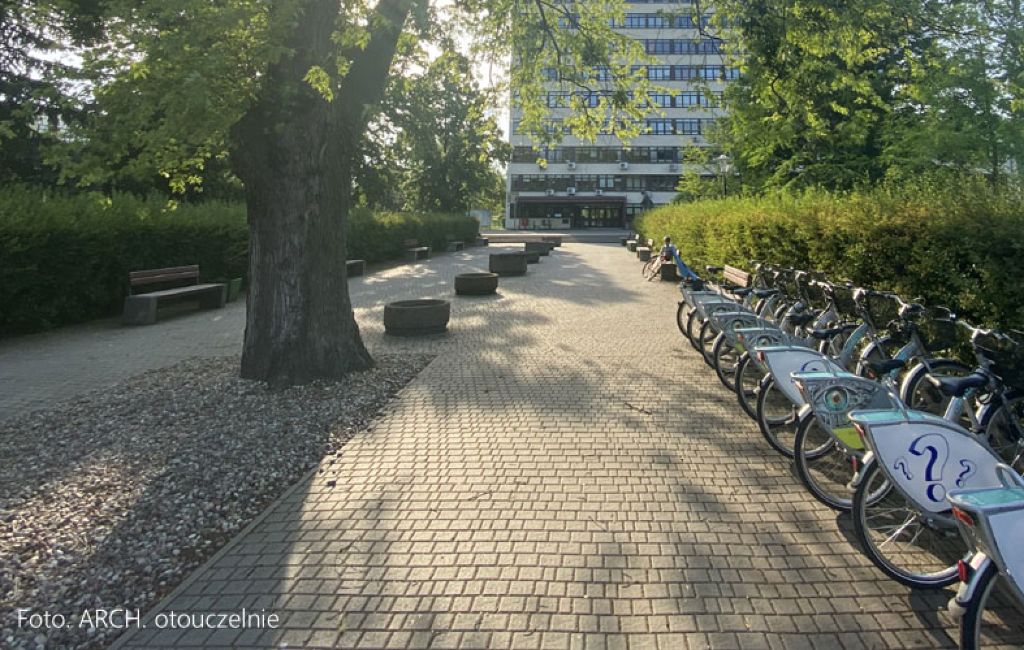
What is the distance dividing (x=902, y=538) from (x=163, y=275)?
1265 cm

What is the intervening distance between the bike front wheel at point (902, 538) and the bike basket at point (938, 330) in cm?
121

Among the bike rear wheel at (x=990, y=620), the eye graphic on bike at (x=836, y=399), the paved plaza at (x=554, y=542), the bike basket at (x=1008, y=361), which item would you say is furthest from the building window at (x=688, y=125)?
the bike rear wheel at (x=990, y=620)

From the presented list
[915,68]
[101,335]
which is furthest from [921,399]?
[101,335]

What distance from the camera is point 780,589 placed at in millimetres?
3066

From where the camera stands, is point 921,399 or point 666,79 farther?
point 666,79

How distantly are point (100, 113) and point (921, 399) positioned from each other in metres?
7.45

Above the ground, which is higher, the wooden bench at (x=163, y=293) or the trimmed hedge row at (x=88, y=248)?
the trimmed hedge row at (x=88, y=248)

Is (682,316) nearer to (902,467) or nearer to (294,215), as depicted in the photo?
(294,215)

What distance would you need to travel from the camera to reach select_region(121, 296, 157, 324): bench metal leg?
11.3 meters

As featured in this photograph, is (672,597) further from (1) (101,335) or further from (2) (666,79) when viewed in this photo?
(2) (666,79)

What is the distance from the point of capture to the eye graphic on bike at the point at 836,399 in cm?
377

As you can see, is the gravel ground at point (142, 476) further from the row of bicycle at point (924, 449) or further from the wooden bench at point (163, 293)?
the wooden bench at point (163, 293)

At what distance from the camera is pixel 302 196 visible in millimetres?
Answer: 6688

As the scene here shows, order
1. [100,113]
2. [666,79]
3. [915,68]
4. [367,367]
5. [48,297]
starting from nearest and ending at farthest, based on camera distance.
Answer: [100,113] → [367,367] → [915,68] → [48,297] → [666,79]
